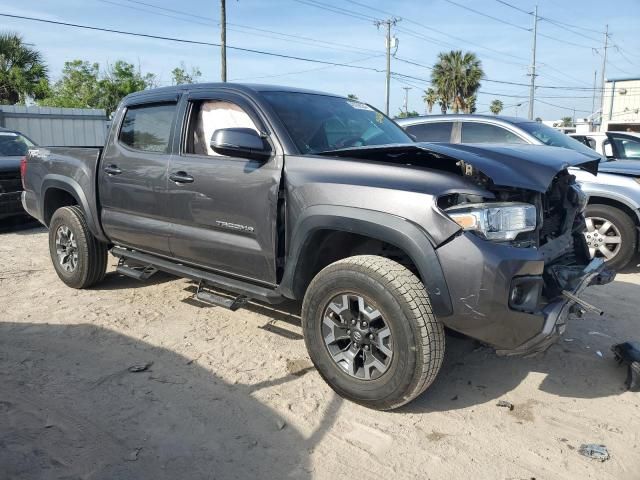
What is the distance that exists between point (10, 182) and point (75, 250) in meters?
3.74

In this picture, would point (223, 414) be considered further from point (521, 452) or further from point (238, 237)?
point (521, 452)

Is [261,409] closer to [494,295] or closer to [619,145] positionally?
[494,295]

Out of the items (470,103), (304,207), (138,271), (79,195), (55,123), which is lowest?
(138,271)

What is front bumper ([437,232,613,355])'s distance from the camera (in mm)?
2682

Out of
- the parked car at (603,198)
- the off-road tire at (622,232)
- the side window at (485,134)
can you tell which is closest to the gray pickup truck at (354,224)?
the parked car at (603,198)

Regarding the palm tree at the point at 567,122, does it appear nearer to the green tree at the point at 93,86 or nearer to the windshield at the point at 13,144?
the green tree at the point at 93,86

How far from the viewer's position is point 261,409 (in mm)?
3186

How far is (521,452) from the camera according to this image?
2.79 meters

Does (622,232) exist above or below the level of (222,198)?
below

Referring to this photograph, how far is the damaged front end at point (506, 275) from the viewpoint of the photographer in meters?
2.69

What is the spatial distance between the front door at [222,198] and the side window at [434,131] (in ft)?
12.9

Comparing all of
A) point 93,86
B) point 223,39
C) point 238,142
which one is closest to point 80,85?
point 93,86

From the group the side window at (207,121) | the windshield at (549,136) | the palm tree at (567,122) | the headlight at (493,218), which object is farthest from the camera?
the palm tree at (567,122)

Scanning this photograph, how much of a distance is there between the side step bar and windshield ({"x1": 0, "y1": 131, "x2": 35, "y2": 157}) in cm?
536
